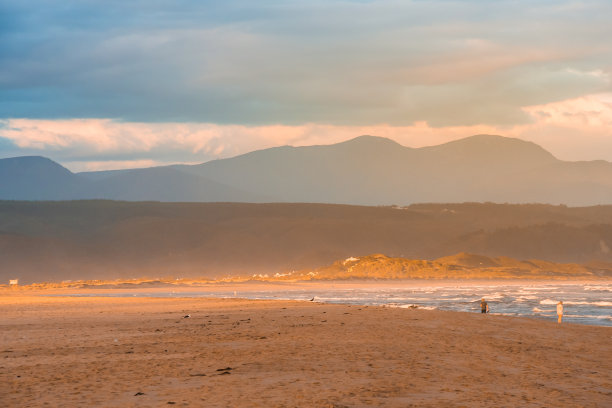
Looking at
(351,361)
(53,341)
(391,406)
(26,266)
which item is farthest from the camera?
(26,266)

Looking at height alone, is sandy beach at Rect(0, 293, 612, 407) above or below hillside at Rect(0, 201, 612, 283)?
below

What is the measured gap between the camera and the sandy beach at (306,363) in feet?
40.0

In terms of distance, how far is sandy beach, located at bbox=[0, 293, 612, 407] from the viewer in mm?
12203

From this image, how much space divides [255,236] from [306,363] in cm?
14221

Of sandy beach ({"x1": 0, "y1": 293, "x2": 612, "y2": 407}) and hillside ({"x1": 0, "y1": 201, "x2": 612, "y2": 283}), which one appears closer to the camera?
sandy beach ({"x1": 0, "y1": 293, "x2": 612, "y2": 407})

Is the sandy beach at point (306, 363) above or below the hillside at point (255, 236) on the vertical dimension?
below

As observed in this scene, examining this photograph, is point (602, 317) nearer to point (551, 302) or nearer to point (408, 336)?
point (551, 302)

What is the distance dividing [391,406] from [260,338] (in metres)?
9.87

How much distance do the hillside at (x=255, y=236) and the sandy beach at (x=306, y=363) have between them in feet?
320

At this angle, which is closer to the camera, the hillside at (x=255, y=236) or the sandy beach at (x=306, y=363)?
the sandy beach at (x=306, y=363)

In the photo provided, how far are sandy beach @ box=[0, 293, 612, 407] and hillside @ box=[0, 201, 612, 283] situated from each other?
3835 inches

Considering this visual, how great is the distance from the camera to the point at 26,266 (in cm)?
12825

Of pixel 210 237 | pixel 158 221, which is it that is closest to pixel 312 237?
pixel 210 237

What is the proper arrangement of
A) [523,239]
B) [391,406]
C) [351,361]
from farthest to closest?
1. [523,239]
2. [351,361]
3. [391,406]
